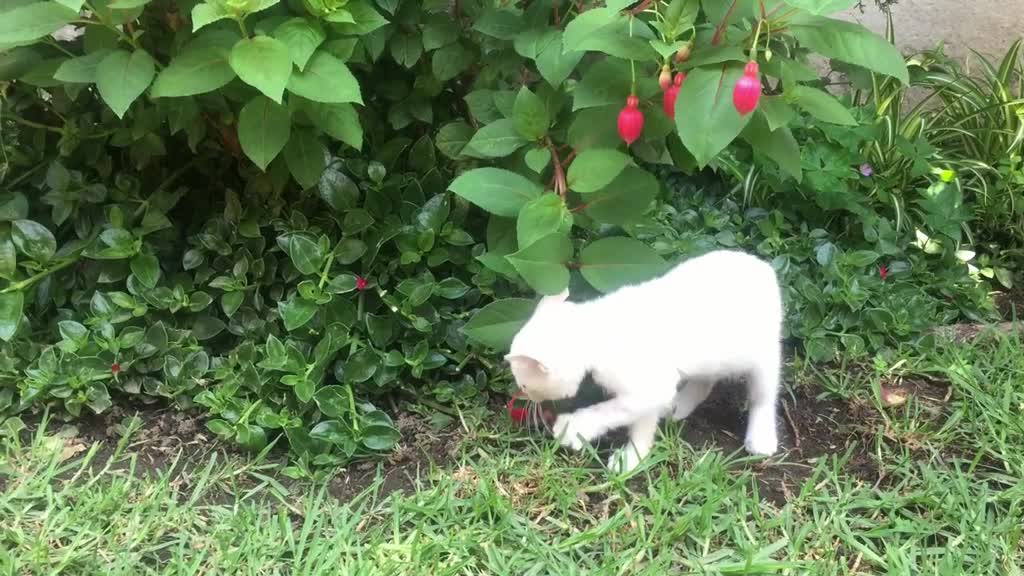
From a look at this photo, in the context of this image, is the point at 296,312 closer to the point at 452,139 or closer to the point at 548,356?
the point at 452,139

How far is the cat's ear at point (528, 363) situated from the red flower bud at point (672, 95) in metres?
0.42

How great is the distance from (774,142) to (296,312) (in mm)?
974

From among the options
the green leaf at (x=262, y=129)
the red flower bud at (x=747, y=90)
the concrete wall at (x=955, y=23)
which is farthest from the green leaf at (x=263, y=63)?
the concrete wall at (x=955, y=23)

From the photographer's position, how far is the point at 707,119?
1.06 meters

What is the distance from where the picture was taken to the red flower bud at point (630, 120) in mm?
1170

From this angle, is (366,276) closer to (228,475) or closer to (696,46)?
(228,475)

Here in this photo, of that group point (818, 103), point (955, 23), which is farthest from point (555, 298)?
point (955, 23)

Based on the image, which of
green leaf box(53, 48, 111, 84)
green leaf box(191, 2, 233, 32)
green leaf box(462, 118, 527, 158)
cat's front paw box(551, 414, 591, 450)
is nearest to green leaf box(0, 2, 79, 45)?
green leaf box(53, 48, 111, 84)

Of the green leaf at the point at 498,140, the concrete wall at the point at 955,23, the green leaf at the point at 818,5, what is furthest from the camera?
the concrete wall at the point at 955,23

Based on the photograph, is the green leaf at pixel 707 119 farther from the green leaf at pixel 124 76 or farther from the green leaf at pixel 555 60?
the green leaf at pixel 124 76

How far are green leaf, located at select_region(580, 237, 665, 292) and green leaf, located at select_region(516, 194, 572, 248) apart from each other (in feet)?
0.38

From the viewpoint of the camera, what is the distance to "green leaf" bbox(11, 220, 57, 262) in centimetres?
164

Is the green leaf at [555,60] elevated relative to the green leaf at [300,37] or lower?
lower

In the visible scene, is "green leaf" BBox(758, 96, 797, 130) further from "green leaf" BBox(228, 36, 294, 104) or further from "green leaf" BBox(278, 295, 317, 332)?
"green leaf" BBox(278, 295, 317, 332)
